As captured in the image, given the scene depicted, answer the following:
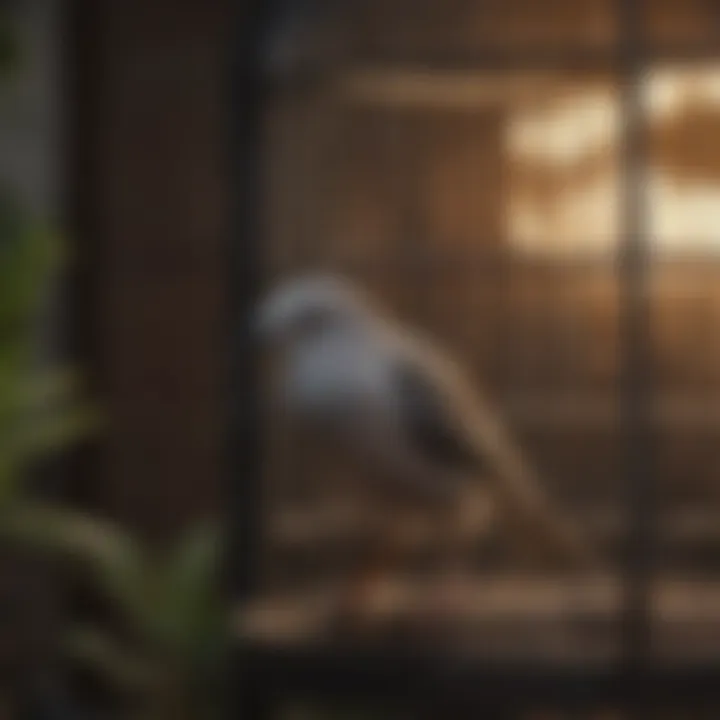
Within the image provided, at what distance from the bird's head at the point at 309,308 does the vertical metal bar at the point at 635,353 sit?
39 centimetres

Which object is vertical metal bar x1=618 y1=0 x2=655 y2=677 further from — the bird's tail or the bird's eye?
the bird's eye

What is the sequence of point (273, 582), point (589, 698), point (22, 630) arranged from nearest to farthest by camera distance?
point (589, 698) → point (273, 582) → point (22, 630)

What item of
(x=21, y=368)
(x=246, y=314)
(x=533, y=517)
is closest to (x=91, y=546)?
(x=21, y=368)

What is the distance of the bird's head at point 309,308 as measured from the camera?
3430mm

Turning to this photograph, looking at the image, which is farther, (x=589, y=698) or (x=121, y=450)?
(x=121, y=450)

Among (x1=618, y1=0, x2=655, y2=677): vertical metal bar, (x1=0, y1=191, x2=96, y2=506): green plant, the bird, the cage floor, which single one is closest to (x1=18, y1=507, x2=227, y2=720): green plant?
(x1=0, y1=191, x2=96, y2=506): green plant

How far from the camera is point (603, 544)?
3.40m

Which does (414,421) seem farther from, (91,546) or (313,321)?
(91,546)

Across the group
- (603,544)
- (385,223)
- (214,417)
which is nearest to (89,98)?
(214,417)

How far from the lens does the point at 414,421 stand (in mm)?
3406

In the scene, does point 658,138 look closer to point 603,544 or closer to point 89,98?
point 603,544

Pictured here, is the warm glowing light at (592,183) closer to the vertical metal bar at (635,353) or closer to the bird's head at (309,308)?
the vertical metal bar at (635,353)

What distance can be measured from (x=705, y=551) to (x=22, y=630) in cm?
179

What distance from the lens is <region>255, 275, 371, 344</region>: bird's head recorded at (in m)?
3.43
